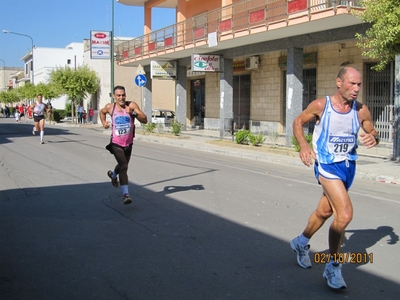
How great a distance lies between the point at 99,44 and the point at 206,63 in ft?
37.7

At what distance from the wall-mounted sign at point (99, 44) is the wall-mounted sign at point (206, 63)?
1086cm

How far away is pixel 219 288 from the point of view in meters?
4.41

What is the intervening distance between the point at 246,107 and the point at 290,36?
29.5 feet

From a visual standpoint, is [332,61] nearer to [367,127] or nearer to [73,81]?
[367,127]

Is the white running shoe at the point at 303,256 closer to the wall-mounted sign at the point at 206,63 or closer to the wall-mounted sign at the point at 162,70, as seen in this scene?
the wall-mounted sign at the point at 206,63

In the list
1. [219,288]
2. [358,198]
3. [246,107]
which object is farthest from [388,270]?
[246,107]

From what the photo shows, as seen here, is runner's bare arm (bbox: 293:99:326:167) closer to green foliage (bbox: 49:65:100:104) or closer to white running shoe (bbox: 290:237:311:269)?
white running shoe (bbox: 290:237:311:269)

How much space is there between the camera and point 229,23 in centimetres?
1988

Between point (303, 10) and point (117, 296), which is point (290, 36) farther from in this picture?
point (117, 296)

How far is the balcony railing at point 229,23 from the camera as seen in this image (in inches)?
611

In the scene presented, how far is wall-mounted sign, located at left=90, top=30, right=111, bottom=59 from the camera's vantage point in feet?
104

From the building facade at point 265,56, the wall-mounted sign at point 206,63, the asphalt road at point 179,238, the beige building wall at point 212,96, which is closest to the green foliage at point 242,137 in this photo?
the building facade at point 265,56
